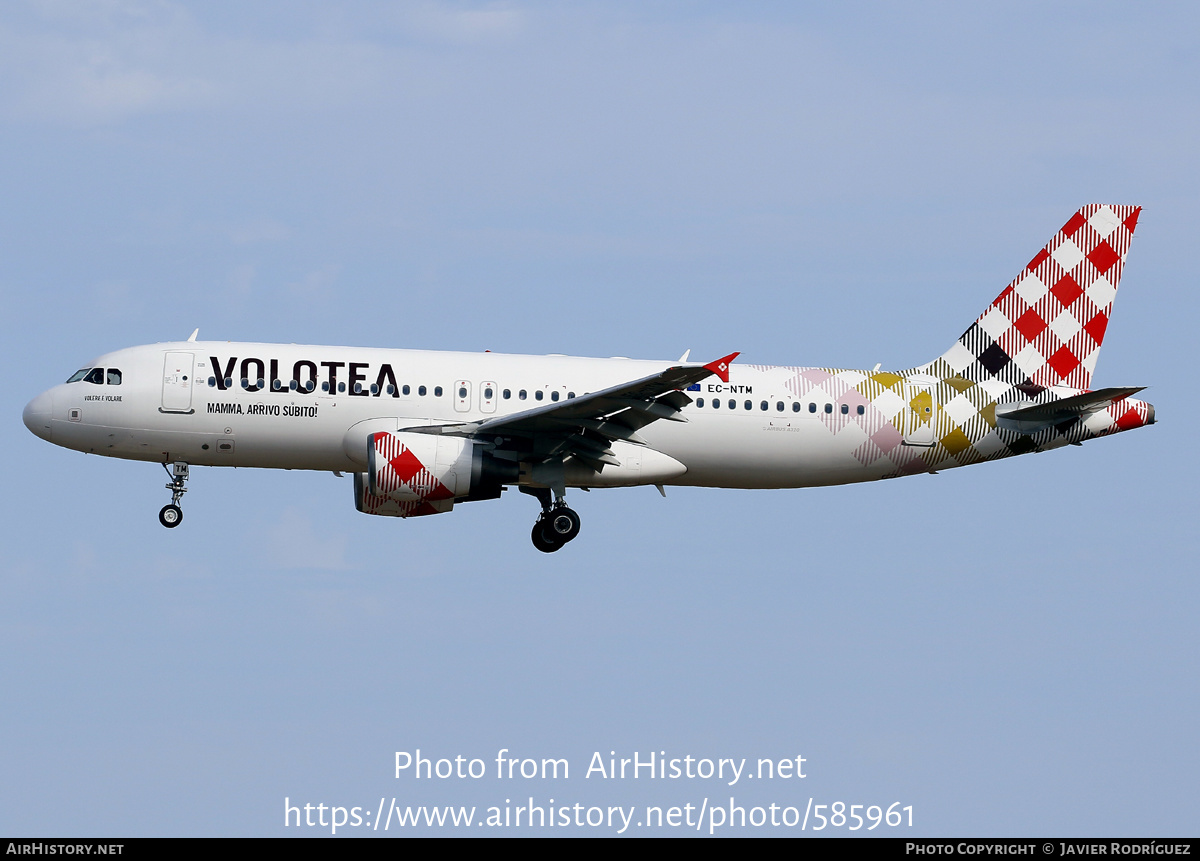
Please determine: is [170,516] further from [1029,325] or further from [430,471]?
[1029,325]

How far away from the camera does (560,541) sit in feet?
117

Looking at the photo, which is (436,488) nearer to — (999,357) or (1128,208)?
(999,357)

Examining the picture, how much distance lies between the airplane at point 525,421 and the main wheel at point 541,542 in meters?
0.03

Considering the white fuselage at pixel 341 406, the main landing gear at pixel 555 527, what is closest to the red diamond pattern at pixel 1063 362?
the white fuselage at pixel 341 406

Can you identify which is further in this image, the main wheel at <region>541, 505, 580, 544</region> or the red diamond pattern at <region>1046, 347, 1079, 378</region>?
the red diamond pattern at <region>1046, 347, 1079, 378</region>

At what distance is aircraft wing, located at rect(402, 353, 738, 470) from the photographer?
32.6 meters

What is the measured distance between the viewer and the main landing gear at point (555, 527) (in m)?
35.5

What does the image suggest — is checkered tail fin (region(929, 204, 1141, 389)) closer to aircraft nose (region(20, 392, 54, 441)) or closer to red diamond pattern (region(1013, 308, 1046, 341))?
red diamond pattern (region(1013, 308, 1046, 341))

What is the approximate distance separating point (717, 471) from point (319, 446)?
8.88 m

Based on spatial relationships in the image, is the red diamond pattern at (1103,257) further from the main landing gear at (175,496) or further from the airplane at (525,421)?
the main landing gear at (175,496)

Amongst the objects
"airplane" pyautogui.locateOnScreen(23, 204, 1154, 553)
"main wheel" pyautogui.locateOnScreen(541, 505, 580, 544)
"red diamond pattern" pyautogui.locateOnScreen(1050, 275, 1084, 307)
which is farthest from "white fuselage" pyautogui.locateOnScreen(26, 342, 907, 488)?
"red diamond pattern" pyautogui.locateOnScreen(1050, 275, 1084, 307)

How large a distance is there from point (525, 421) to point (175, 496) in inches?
325

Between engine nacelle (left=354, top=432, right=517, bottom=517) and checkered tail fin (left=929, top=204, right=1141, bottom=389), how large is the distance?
11.5 meters

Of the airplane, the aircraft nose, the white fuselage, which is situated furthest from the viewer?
the aircraft nose
